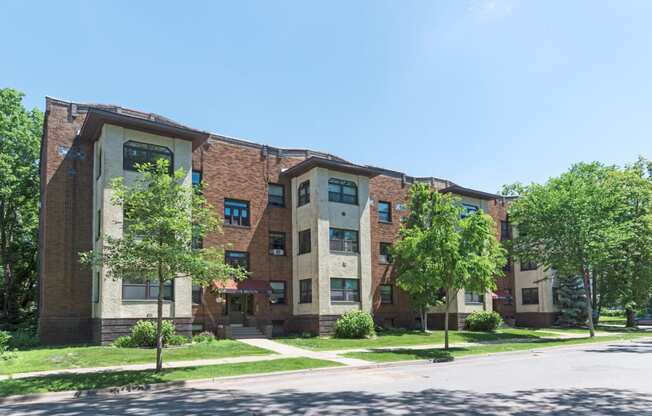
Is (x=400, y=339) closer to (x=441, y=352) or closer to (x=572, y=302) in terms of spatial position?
(x=441, y=352)

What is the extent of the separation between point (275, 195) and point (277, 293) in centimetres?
575

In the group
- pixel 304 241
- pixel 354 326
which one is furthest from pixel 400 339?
pixel 304 241

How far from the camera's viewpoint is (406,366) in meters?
18.9

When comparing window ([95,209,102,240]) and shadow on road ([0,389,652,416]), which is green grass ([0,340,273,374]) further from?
shadow on road ([0,389,652,416])

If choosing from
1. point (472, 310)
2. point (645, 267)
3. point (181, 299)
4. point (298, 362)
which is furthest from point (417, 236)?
point (645, 267)

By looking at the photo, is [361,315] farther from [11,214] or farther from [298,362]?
[11,214]

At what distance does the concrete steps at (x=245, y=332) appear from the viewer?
27.3m

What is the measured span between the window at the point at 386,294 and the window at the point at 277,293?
679 centimetres

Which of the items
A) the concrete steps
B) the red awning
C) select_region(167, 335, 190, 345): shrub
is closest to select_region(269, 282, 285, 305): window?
the red awning

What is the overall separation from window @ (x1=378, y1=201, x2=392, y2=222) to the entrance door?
10982 mm

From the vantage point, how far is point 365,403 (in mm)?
11344

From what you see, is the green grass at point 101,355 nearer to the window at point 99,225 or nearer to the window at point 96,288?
the window at point 96,288

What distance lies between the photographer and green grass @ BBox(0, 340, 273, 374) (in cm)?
1777

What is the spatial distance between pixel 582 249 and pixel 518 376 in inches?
734
